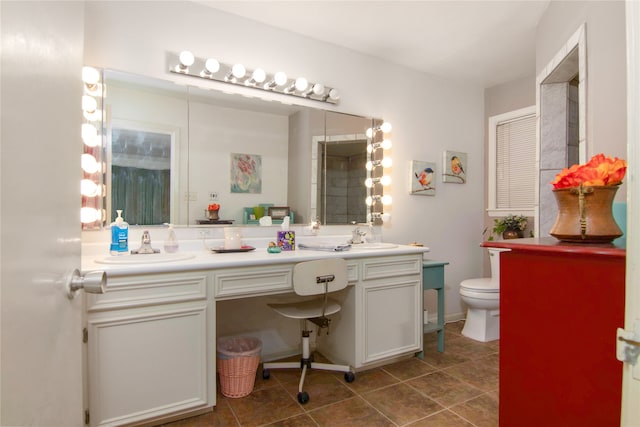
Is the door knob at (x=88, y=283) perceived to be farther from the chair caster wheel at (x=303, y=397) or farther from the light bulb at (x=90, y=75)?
the light bulb at (x=90, y=75)

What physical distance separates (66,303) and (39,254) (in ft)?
0.70

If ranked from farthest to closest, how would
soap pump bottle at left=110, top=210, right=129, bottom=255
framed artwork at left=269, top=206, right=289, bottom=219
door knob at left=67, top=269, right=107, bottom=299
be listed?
1. framed artwork at left=269, top=206, right=289, bottom=219
2. soap pump bottle at left=110, top=210, right=129, bottom=255
3. door knob at left=67, top=269, right=107, bottom=299

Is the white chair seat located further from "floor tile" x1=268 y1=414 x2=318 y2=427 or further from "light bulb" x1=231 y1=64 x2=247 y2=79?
"light bulb" x1=231 y1=64 x2=247 y2=79

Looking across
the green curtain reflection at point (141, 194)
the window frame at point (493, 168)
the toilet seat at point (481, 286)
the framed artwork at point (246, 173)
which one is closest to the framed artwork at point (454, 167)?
the window frame at point (493, 168)

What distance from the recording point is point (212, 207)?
7.18ft

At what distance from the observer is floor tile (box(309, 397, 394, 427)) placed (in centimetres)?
168

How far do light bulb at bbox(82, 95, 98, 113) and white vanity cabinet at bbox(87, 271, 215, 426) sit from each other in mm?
999

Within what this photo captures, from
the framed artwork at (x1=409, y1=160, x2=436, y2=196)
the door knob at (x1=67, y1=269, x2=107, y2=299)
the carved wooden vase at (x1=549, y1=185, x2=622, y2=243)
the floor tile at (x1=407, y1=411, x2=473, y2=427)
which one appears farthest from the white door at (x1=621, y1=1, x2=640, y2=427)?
the framed artwork at (x1=409, y1=160, x2=436, y2=196)

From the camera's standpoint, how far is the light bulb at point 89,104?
183cm

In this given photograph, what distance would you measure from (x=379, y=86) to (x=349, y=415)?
242 centimetres

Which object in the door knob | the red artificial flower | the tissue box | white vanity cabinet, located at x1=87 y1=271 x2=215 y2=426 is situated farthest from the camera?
the tissue box

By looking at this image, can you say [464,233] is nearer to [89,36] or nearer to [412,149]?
Result: [412,149]

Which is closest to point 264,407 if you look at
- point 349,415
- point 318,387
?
point 318,387

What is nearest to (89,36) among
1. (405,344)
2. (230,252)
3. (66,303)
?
(230,252)
